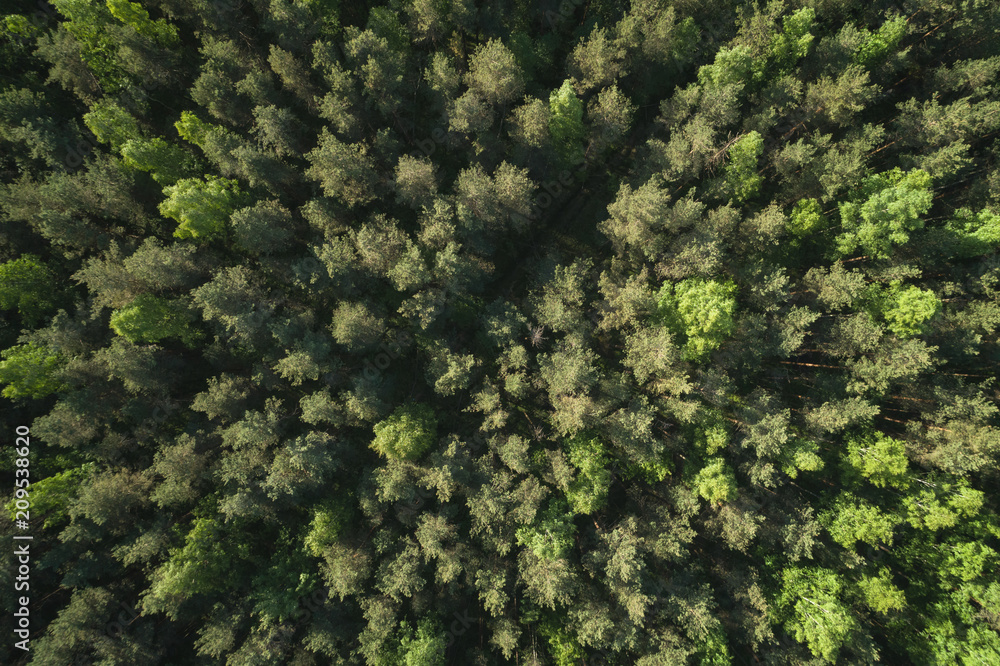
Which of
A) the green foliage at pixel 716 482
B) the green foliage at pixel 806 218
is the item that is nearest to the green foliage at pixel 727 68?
the green foliage at pixel 806 218

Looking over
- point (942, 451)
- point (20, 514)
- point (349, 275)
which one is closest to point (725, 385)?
point (942, 451)

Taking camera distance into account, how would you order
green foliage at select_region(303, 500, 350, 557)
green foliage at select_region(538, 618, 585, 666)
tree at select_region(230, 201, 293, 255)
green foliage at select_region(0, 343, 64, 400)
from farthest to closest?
green foliage at select_region(538, 618, 585, 666), green foliage at select_region(303, 500, 350, 557), tree at select_region(230, 201, 293, 255), green foliage at select_region(0, 343, 64, 400)

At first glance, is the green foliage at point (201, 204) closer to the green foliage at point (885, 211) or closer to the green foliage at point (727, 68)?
the green foliage at point (727, 68)

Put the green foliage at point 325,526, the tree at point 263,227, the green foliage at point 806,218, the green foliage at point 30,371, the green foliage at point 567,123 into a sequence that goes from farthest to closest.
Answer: the green foliage at point 806,218 < the green foliage at point 325,526 < the green foliage at point 567,123 < the tree at point 263,227 < the green foliage at point 30,371

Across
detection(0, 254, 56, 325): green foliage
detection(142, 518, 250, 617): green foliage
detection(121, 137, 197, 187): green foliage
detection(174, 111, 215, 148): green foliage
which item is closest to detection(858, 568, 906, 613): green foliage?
detection(142, 518, 250, 617): green foliage

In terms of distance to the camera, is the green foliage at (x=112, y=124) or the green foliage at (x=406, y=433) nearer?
the green foliage at (x=112, y=124)

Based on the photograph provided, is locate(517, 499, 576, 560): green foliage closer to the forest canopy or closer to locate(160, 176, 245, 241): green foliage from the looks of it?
the forest canopy
